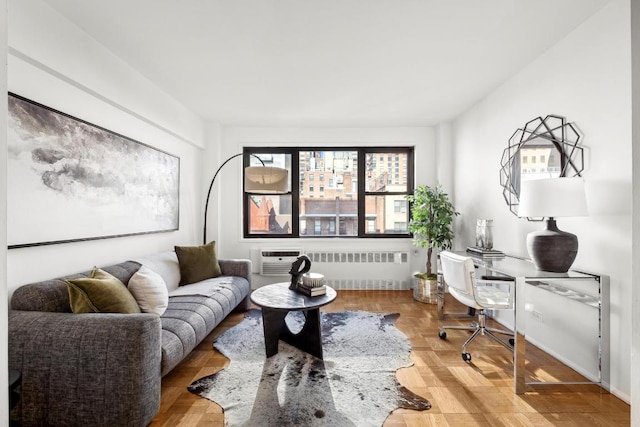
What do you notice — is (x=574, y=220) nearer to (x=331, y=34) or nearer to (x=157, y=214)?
(x=331, y=34)

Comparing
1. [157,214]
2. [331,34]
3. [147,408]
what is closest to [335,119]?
[331,34]

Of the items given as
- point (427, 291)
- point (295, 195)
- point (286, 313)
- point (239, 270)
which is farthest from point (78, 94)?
point (427, 291)

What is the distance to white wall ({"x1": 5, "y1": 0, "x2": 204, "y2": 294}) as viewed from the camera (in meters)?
1.84

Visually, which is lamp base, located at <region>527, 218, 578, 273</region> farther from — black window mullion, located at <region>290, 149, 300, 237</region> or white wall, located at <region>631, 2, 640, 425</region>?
black window mullion, located at <region>290, 149, 300, 237</region>

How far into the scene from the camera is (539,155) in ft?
8.51

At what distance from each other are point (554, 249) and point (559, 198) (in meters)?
0.40

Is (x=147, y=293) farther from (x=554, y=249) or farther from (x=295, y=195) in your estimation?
(x=554, y=249)

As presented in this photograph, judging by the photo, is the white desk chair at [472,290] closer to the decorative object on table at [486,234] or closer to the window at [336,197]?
the decorative object on table at [486,234]

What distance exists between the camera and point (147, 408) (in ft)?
5.34

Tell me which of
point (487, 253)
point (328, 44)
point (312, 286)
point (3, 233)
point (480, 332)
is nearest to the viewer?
point (3, 233)

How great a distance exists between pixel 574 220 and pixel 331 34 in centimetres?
238

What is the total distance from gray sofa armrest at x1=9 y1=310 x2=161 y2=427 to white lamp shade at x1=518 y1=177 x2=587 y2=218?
2.75m

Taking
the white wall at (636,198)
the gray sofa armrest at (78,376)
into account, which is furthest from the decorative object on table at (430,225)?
the gray sofa armrest at (78,376)

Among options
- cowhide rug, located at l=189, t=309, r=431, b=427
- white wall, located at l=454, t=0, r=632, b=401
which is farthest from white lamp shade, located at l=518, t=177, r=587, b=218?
cowhide rug, located at l=189, t=309, r=431, b=427
